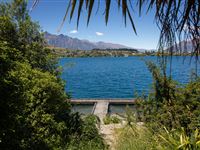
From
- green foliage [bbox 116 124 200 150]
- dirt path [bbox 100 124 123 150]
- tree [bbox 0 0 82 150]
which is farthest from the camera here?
dirt path [bbox 100 124 123 150]

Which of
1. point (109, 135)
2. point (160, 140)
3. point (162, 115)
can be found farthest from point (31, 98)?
point (162, 115)

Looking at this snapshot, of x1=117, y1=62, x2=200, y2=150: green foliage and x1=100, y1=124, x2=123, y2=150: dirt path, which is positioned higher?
x1=117, y1=62, x2=200, y2=150: green foliage

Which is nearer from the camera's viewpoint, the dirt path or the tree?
the tree

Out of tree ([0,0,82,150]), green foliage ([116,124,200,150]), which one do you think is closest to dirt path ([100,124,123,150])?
green foliage ([116,124,200,150])

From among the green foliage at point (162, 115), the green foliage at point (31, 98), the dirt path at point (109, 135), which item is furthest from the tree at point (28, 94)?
the green foliage at point (162, 115)

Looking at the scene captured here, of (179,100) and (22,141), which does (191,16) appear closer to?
(22,141)

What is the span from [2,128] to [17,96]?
35.9 inches

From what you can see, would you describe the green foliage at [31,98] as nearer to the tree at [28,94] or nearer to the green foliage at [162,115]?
the tree at [28,94]

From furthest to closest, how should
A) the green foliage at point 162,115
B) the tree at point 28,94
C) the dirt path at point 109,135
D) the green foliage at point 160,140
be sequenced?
the dirt path at point 109,135, the green foliage at point 162,115, the green foliage at point 160,140, the tree at point 28,94

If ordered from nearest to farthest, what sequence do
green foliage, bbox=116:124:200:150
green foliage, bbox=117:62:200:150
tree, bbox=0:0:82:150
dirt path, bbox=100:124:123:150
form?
tree, bbox=0:0:82:150 → green foliage, bbox=116:124:200:150 → green foliage, bbox=117:62:200:150 → dirt path, bbox=100:124:123:150

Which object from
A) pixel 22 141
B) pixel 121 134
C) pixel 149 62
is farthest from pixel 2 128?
pixel 149 62

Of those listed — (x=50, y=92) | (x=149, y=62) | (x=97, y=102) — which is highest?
(x=149, y=62)

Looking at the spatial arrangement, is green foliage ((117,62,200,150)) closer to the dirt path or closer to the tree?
the dirt path

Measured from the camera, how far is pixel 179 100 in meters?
15.4
